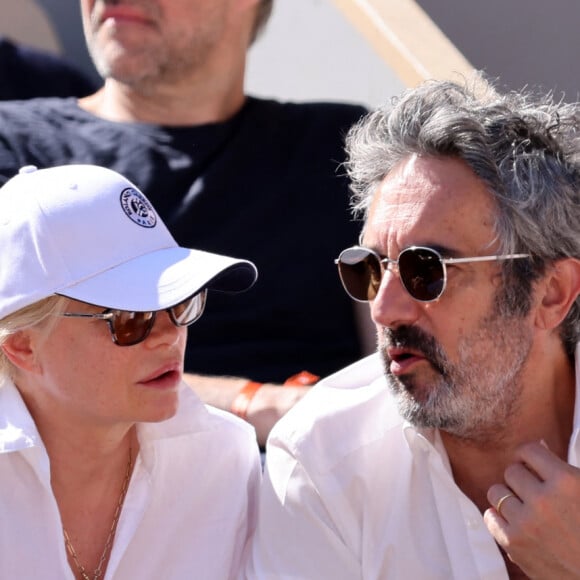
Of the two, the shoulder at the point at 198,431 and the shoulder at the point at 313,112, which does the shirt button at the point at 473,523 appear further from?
the shoulder at the point at 313,112

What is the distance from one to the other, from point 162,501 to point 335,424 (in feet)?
1.27

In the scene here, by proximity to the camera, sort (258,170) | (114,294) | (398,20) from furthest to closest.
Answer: (398,20) → (258,170) → (114,294)

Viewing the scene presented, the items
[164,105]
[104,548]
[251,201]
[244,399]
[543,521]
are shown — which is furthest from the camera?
[164,105]

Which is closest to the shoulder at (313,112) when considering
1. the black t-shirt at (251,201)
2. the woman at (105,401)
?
the black t-shirt at (251,201)

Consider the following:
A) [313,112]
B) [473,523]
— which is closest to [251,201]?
[313,112]

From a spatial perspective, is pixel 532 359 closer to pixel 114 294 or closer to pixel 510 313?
pixel 510 313

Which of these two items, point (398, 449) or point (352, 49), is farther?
point (352, 49)

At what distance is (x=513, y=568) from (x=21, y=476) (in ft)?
3.19

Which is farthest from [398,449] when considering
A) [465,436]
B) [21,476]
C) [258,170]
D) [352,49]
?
[352,49]

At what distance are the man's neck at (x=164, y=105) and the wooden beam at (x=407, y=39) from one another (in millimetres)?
467

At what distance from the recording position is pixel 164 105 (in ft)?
10.9

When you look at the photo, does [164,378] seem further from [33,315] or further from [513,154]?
[513,154]

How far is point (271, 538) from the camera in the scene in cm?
226

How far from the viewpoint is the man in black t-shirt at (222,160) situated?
3.06 meters
